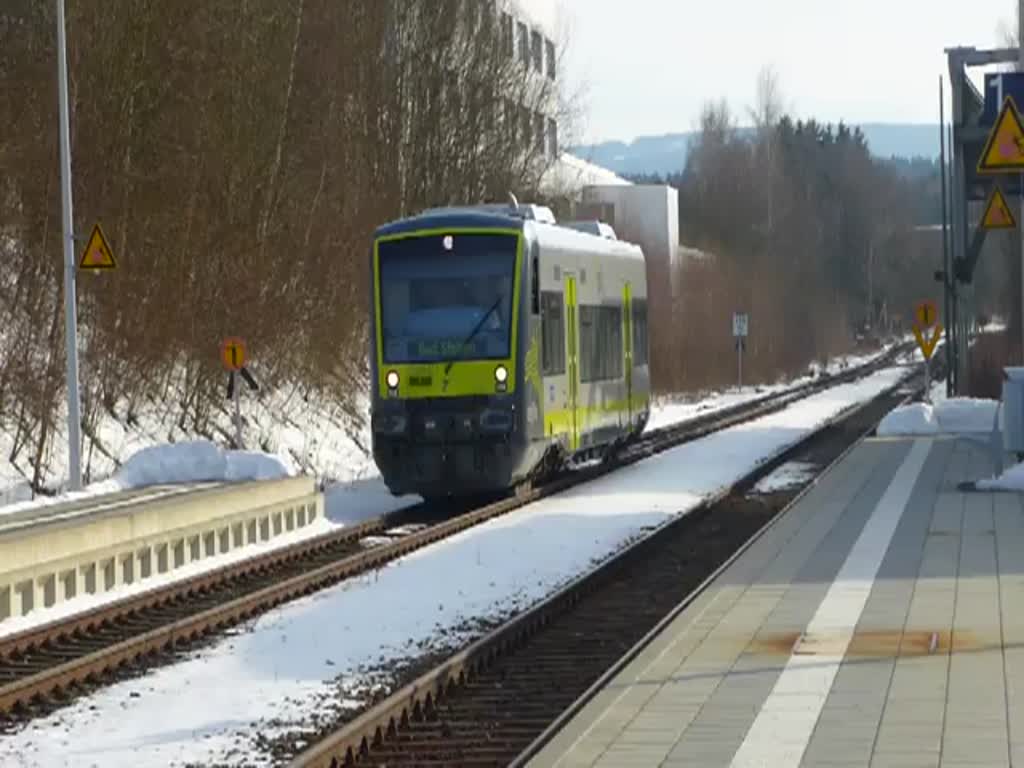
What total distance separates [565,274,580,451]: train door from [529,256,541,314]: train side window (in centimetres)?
192

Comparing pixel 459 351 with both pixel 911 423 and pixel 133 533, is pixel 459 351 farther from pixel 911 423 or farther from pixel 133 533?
pixel 911 423

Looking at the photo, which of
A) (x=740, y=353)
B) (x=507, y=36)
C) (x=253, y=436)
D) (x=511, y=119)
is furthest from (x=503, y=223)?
(x=740, y=353)

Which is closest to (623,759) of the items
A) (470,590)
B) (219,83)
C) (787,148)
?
(470,590)

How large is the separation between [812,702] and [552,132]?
50.7 meters

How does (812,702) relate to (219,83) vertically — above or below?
below

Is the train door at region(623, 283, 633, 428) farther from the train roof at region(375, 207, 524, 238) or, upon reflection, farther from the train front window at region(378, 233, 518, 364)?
the train front window at region(378, 233, 518, 364)

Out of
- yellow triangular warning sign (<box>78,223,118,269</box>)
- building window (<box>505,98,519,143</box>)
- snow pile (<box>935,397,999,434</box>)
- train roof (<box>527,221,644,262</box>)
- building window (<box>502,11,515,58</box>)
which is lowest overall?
snow pile (<box>935,397,999,434</box>)

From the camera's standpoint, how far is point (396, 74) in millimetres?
49656

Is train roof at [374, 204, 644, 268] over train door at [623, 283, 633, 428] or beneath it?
over

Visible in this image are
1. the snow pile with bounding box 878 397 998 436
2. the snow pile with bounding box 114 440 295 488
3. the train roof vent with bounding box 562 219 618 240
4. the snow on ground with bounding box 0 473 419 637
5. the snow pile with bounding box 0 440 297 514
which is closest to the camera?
the snow on ground with bounding box 0 473 419 637

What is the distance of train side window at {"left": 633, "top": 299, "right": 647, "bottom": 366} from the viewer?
34.3m

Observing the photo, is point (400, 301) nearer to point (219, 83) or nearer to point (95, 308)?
point (95, 308)

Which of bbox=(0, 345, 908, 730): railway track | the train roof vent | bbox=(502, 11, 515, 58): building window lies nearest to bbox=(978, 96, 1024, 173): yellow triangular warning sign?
bbox=(0, 345, 908, 730): railway track

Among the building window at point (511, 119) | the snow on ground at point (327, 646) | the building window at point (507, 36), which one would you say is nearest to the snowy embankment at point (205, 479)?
the snow on ground at point (327, 646)
